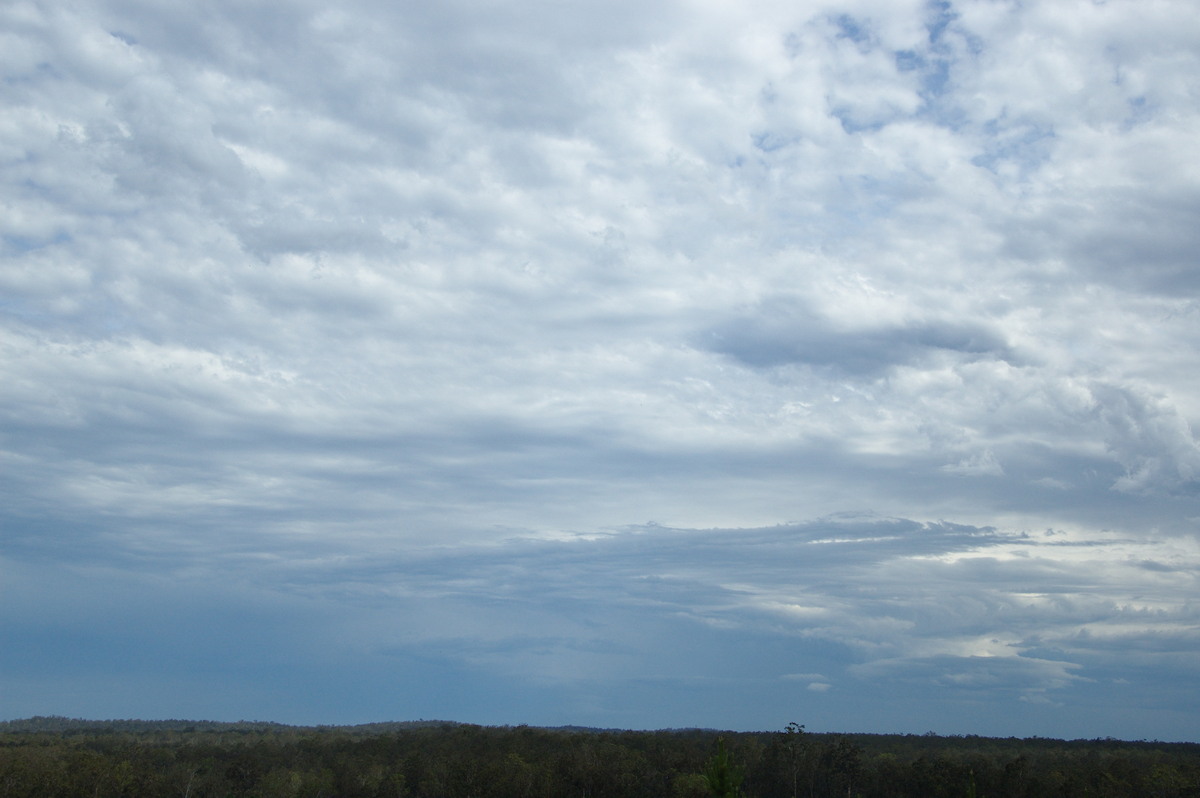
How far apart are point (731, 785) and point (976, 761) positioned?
91.5 m

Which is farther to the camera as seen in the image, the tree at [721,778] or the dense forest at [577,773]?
the dense forest at [577,773]

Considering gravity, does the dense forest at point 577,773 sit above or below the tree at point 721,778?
below

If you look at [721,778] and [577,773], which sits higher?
[721,778]

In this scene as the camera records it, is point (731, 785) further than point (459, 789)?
No

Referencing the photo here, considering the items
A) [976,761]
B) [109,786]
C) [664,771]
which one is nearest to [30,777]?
[109,786]

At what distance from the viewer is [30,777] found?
93625 mm

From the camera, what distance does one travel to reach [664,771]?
10944 centimetres

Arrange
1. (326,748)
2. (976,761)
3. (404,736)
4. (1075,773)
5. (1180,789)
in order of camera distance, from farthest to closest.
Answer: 1. (404,736)
2. (326,748)
3. (976,761)
4. (1075,773)
5. (1180,789)

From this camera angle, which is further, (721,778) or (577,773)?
(577,773)

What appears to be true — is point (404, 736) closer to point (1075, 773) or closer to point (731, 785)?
point (1075, 773)

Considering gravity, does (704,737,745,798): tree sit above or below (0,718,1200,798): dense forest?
above

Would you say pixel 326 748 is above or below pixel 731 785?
below

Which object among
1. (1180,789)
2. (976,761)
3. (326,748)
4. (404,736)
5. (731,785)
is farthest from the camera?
(404,736)

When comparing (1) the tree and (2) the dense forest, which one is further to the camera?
(2) the dense forest
